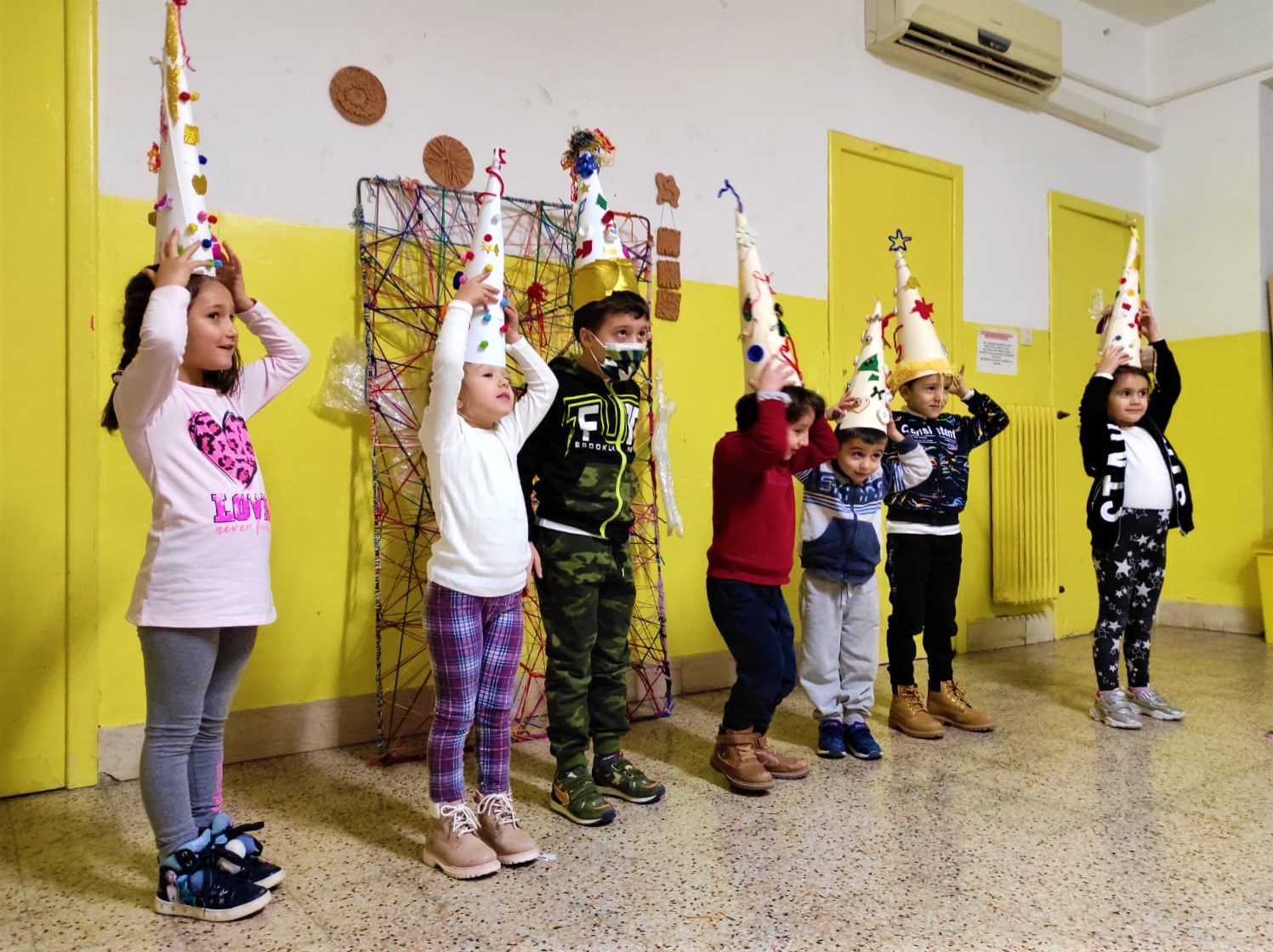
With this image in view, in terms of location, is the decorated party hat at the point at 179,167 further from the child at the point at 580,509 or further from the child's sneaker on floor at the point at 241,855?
the child's sneaker on floor at the point at 241,855

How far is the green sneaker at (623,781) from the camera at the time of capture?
6.27 feet

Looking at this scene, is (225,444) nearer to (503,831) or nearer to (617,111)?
(503,831)

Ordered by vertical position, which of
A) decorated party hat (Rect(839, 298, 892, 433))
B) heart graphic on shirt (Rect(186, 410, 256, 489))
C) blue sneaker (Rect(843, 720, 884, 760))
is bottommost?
blue sneaker (Rect(843, 720, 884, 760))

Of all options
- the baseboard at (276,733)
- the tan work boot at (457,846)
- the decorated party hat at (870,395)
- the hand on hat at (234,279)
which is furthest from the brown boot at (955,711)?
the hand on hat at (234,279)

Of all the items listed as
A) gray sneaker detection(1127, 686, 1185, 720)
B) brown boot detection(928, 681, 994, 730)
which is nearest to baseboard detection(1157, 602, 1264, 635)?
gray sneaker detection(1127, 686, 1185, 720)

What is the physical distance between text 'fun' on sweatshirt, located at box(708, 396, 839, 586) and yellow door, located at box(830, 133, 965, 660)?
1.19m

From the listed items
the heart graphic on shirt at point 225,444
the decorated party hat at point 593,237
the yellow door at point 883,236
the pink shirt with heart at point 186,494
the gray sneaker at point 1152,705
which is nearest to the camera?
the pink shirt with heart at point 186,494

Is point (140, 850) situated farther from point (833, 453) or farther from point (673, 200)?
point (673, 200)

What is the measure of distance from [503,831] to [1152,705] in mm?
1992

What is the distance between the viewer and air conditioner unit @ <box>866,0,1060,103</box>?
3303 millimetres

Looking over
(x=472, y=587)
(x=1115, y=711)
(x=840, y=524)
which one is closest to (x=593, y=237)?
(x=472, y=587)

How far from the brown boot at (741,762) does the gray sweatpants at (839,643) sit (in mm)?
293

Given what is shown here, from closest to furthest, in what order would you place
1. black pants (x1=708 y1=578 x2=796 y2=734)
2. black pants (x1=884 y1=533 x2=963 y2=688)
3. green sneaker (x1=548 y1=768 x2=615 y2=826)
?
green sneaker (x1=548 y1=768 x2=615 y2=826)
black pants (x1=708 y1=578 x2=796 y2=734)
black pants (x1=884 y1=533 x2=963 y2=688)

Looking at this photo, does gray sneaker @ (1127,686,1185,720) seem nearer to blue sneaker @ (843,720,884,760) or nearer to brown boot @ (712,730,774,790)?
blue sneaker @ (843,720,884,760)
